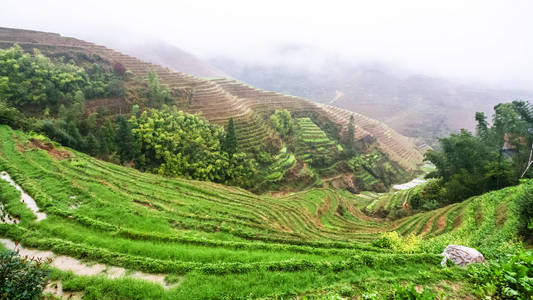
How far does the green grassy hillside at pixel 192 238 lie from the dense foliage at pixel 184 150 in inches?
466

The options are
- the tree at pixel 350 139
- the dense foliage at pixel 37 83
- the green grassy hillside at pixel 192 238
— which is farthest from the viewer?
the tree at pixel 350 139

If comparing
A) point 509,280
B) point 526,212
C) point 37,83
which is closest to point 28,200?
point 509,280

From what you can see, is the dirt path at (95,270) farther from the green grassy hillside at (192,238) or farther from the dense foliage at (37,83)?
the dense foliage at (37,83)

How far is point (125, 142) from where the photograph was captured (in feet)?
104

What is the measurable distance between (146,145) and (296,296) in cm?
3368

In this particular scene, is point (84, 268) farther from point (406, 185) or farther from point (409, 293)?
point (406, 185)

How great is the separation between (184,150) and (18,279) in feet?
106

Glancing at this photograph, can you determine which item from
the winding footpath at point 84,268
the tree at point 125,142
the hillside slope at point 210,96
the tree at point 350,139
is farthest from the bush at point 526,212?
the tree at point 350,139

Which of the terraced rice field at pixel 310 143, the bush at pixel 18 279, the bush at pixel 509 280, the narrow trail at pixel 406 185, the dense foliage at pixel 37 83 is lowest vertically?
the narrow trail at pixel 406 185

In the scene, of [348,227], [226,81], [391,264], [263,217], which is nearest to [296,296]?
[391,264]

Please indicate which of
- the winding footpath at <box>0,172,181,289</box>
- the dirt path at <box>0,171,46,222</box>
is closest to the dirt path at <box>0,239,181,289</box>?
the winding footpath at <box>0,172,181,289</box>

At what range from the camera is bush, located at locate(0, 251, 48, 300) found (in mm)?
4441

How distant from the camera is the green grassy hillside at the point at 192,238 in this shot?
714 centimetres

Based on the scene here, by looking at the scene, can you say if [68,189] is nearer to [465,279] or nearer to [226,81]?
[465,279]
